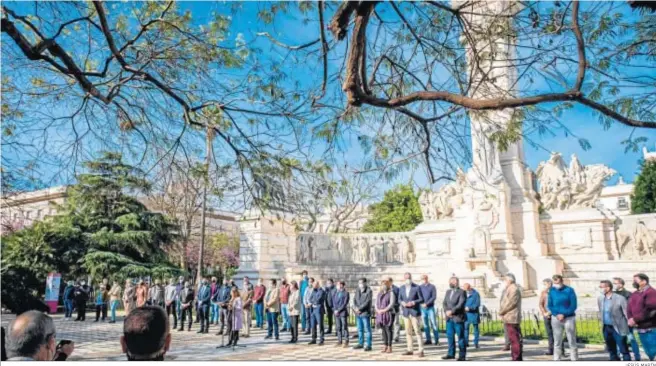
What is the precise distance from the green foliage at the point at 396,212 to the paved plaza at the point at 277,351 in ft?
83.9

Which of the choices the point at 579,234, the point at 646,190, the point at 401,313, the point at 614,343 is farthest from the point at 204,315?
the point at 646,190

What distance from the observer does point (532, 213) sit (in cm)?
2073

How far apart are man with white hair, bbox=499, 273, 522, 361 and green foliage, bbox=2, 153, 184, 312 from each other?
16797mm

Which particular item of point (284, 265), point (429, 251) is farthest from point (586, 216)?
point (284, 265)

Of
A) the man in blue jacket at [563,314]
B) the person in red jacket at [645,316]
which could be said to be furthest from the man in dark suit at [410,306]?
the person in red jacket at [645,316]

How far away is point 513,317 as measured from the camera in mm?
8492

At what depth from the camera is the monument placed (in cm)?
1928

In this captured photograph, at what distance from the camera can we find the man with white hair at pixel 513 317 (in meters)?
8.31

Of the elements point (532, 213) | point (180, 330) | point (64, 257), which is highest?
point (532, 213)

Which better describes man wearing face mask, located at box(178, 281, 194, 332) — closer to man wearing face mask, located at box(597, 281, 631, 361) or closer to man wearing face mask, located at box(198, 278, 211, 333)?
man wearing face mask, located at box(198, 278, 211, 333)

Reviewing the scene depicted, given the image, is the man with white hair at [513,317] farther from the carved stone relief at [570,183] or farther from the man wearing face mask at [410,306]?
the carved stone relief at [570,183]

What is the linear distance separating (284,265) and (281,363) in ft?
45.9

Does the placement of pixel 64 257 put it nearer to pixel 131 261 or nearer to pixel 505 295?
pixel 131 261

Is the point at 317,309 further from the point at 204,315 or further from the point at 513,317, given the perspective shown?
the point at 513,317
